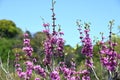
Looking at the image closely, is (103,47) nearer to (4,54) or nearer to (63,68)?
(63,68)

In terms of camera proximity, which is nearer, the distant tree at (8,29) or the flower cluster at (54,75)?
the flower cluster at (54,75)

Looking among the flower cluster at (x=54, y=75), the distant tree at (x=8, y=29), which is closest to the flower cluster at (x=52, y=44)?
the flower cluster at (x=54, y=75)

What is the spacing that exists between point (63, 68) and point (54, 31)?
108 cm

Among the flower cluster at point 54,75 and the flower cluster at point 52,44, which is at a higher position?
the flower cluster at point 52,44

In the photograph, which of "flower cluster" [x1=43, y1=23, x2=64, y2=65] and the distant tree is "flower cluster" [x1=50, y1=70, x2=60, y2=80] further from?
the distant tree

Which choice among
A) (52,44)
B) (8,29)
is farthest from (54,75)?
(8,29)

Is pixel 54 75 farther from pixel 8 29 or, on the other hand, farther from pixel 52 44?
pixel 8 29

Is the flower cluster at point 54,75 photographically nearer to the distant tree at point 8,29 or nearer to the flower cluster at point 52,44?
the flower cluster at point 52,44

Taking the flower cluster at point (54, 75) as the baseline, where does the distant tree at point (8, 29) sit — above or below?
above

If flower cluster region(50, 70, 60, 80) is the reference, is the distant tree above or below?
above

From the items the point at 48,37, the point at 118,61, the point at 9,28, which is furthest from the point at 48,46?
the point at 9,28

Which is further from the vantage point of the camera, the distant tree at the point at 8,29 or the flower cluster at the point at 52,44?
the distant tree at the point at 8,29

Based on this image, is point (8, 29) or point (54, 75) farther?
point (8, 29)

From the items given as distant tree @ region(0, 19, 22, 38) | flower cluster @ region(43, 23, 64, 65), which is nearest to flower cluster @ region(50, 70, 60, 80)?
flower cluster @ region(43, 23, 64, 65)
